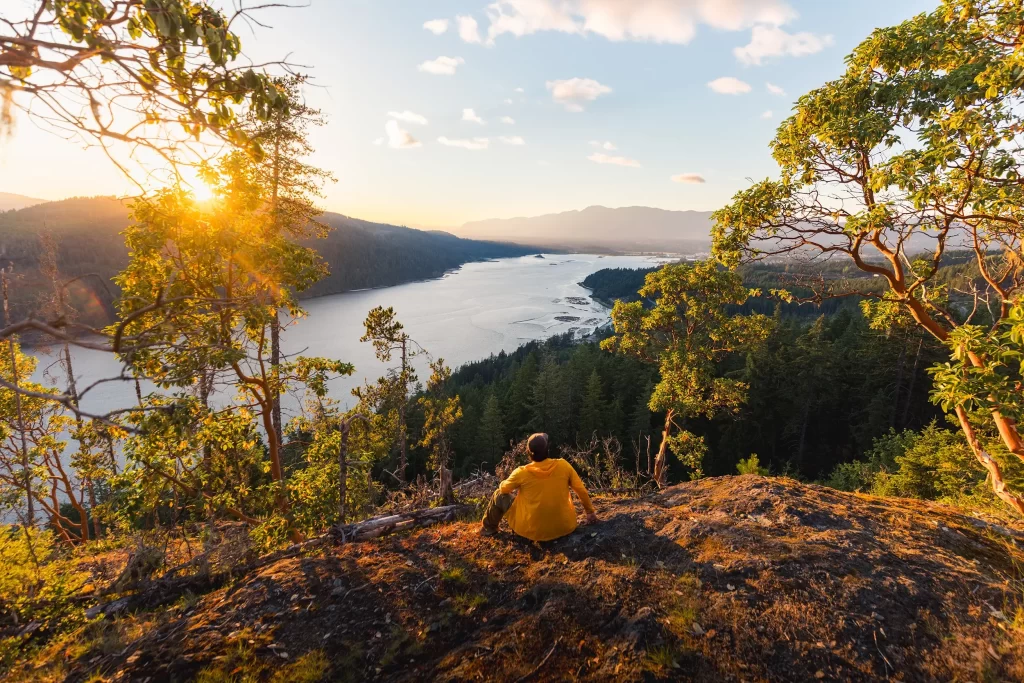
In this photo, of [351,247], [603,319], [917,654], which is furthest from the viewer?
[351,247]

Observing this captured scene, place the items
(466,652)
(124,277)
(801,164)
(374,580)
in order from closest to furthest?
(466,652) < (374,580) < (124,277) < (801,164)

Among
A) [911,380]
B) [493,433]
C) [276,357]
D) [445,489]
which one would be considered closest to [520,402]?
[493,433]

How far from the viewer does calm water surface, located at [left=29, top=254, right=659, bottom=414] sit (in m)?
54.9

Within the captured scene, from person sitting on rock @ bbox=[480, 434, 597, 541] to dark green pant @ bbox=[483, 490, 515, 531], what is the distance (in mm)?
187

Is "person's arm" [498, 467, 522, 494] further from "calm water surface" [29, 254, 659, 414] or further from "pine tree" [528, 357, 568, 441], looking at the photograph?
"pine tree" [528, 357, 568, 441]

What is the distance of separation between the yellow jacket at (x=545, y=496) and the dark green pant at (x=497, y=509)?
0.29 meters

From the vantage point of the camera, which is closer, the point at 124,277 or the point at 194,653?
the point at 194,653

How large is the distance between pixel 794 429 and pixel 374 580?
38341 millimetres

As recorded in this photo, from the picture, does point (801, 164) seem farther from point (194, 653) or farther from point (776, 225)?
point (194, 653)

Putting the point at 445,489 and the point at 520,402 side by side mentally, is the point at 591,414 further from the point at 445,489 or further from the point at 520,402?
the point at 445,489

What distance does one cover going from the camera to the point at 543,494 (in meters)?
5.20

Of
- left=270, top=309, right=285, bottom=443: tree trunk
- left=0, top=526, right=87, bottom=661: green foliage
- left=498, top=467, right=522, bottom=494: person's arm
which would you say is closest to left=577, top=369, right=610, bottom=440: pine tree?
left=270, top=309, right=285, bottom=443: tree trunk

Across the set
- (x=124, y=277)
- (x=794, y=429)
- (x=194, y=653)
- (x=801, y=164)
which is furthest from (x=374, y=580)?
(x=794, y=429)

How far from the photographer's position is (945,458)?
1455 centimetres
